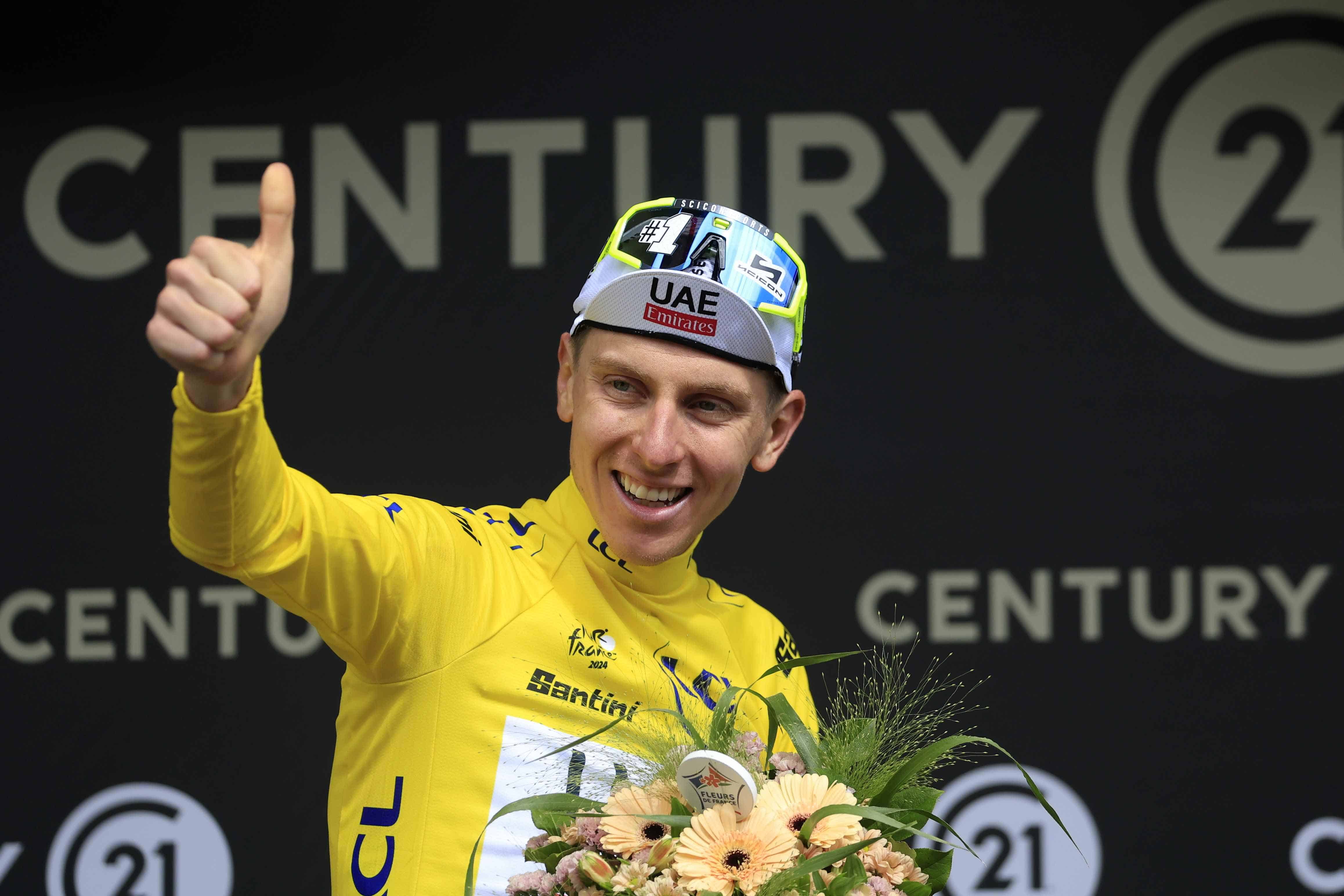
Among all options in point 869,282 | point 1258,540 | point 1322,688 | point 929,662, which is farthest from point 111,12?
point 1322,688

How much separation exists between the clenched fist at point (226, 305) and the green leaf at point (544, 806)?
0.49 meters

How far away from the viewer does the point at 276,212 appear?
1377mm

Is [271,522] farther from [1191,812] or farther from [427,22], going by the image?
[1191,812]

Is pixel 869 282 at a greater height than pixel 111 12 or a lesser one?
lesser

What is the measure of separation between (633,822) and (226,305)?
0.61 metres

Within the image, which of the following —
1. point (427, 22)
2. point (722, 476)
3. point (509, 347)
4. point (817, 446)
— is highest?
point (427, 22)

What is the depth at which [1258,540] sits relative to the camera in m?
3.45

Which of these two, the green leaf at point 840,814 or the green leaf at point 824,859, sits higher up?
the green leaf at point 840,814

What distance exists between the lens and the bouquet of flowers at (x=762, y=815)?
4.06 ft

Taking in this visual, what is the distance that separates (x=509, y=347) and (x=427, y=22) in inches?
33.2

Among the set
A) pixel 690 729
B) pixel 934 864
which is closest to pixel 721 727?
pixel 690 729

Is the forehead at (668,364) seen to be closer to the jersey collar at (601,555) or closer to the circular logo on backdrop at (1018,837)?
the jersey collar at (601,555)

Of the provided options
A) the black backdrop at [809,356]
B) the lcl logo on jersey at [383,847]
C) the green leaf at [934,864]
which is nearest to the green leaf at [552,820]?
the green leaf at [934,864]

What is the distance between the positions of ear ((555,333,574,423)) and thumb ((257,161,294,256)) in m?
0.64
